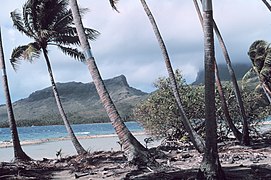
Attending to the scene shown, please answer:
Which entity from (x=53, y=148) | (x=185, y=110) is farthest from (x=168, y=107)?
(x=53, y=148)

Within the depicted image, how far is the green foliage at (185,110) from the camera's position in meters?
18.7

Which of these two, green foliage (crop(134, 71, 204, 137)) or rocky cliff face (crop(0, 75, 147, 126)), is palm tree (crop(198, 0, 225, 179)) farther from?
rocky cliff face (crop(0, 75, 147, 126))

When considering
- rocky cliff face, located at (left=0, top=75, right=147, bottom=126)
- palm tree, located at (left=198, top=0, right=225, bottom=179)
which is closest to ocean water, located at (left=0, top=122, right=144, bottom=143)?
rocky cliff face, located at (left=0, top=75, right=147, bottom=126)

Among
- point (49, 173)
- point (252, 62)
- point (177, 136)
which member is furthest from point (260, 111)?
point (49, 173)

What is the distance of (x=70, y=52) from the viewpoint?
1855 cm

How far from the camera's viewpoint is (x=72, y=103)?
147000mm

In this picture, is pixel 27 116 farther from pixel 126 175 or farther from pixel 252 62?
pixel 126 175

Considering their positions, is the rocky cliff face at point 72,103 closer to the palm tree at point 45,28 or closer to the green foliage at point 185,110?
the green foliage at point 185,110

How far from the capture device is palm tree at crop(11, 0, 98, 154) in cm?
1694

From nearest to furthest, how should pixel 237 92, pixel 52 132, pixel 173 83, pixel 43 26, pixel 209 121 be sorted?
pixel 209 121 < pixel 173 83 < pixel 237 92 < pixel 43 26 < pixel 52 132

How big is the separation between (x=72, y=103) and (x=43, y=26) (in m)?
132

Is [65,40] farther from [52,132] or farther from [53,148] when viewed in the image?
[52,132]

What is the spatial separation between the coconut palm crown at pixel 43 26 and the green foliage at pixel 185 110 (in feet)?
15.0

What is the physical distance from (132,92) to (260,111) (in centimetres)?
12032
